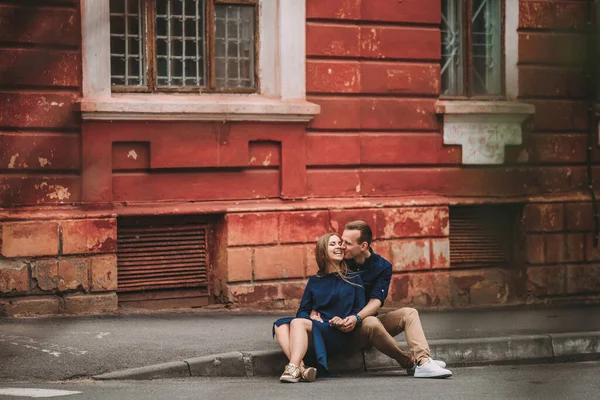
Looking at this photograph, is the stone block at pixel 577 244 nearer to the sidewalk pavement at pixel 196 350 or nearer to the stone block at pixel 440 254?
the sidewalk pavement at pixel 196 350

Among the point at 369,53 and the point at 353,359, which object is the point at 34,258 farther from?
the point at 369,53

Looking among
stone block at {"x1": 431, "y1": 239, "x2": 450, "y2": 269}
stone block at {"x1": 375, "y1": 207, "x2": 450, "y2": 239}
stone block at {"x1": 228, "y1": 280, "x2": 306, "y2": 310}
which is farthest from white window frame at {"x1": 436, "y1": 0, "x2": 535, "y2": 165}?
stone block at {"x1": 431, "y1": 239, "x2": 450, "y2": 269}

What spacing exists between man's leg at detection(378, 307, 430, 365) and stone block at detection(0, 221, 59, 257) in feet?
10.0

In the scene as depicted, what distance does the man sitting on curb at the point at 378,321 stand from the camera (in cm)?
676

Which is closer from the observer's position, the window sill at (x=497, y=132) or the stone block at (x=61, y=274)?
the window sill at (x=497, y=132)

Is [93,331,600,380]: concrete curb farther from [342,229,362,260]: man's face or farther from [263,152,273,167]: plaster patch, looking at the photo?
[263,152,273,167]: plaster patch

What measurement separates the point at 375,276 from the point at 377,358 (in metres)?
0.76

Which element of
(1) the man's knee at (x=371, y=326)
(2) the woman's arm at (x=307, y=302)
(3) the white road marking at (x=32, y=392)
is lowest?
(3) the white road marking at (x=32, y=392)

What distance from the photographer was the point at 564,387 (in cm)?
100

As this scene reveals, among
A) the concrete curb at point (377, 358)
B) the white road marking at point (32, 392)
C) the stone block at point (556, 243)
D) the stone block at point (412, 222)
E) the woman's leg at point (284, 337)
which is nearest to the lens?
the stone block at point (556, 243)

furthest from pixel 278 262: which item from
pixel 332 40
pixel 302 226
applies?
pixel 332 40

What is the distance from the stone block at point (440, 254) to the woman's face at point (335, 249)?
3.64 meters

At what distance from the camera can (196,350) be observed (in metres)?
7.06

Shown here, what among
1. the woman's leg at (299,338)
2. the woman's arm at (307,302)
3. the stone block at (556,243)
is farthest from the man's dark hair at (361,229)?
the stone block at (556,243)
